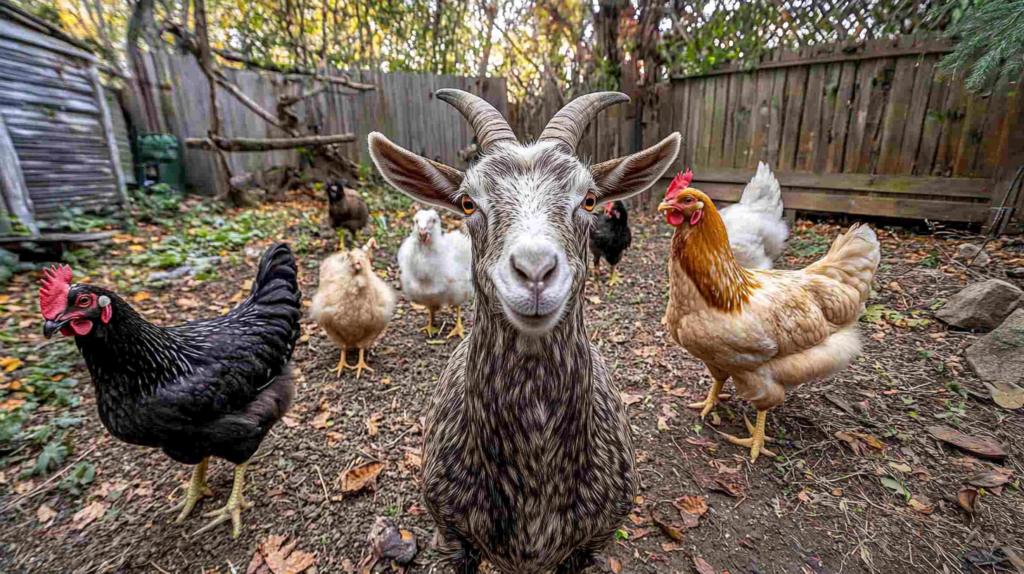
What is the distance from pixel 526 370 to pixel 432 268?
3229 millimetres

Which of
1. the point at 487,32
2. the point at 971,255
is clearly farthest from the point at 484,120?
the point at 487,32

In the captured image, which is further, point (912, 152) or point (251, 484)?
point (912, 152)

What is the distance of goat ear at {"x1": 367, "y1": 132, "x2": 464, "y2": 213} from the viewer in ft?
5.29

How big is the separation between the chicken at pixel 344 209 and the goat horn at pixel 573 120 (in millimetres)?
5917

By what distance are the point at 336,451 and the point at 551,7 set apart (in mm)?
11756

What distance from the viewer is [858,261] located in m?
3.24

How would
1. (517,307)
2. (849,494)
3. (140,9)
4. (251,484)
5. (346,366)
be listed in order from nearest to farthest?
(517,307), (849,494), (251,484), (346,366), (140,9)

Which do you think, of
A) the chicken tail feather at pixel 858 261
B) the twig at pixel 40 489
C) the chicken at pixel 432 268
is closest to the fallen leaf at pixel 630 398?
the chicken tail feather at pixel 858 261

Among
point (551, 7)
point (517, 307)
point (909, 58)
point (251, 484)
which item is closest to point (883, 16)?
point (909, 58)

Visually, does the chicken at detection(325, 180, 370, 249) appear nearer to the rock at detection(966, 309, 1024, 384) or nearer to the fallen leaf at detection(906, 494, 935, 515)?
the fallen leaf at detection(906, 494, 935, 515)

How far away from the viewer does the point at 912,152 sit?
19.9ft

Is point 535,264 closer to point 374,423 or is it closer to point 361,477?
point 361,477

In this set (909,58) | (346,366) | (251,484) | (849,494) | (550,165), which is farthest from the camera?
(909,58)

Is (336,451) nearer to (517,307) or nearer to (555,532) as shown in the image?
(555,532)
